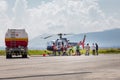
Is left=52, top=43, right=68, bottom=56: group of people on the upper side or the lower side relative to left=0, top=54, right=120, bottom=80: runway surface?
upper

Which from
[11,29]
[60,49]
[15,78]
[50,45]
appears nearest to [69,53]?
[60,49]

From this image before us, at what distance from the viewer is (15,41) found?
46781 millimetres

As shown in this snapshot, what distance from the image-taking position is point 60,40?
228ft

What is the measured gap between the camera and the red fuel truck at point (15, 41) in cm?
4638

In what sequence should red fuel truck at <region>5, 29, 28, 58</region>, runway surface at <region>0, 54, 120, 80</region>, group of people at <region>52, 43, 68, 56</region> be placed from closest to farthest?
1. runway surface at <region>0, 54, 120, 80</region>
2. red fuel truck at <region>5, 29, 28, 58</region>
3. group of people at <region>52, 43, 68, 56</region>

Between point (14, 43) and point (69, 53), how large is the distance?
1756 centimetres

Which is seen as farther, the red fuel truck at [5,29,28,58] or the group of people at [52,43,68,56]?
the group of people at [52,43,68,56]

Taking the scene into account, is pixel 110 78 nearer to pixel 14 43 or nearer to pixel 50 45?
pixel 14 43

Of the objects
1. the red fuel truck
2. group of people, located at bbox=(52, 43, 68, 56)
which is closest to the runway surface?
the red fuel truck

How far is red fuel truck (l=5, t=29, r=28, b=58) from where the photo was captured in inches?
1826

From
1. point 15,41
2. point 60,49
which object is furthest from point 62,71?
point 60,49

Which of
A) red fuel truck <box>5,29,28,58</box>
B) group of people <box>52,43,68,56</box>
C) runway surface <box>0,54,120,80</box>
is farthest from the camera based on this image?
group of people <box>52,43,68,56</box>

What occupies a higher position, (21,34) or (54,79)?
(21,34)

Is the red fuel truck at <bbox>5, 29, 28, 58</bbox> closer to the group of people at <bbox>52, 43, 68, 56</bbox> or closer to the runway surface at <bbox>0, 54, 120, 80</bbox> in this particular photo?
the group of people at <bbox>52, 43, 68, 56</bbox>
